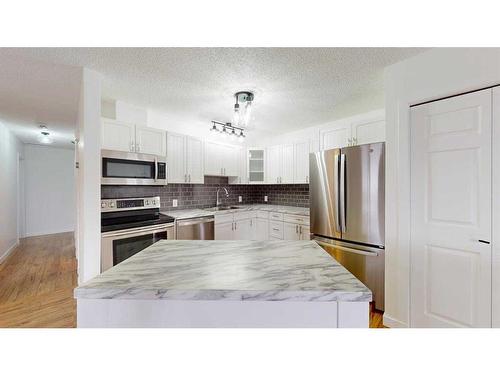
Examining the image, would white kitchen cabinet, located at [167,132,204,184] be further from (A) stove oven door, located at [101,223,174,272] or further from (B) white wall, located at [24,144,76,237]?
(B) white wall, located at [24,144,76,237]

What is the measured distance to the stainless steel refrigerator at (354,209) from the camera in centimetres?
218

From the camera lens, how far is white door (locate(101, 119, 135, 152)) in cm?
234

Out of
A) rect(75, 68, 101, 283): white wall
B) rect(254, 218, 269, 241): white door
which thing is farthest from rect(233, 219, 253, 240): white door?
rect(75, 68, 101, 283): white wall

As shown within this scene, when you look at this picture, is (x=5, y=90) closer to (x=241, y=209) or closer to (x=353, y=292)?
(x=241, y=209)

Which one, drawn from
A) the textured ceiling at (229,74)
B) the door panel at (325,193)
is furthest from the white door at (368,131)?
the door panel at (325,193)

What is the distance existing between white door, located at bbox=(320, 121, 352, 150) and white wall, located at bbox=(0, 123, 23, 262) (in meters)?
5.04

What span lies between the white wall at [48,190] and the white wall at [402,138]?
724 cm

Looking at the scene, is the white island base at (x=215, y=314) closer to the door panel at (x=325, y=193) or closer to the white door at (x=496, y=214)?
the white door at (x=496, y=214)

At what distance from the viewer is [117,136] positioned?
2.42m

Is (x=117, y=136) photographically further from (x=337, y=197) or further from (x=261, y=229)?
(x=261, y=229)

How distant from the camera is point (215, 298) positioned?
775mm

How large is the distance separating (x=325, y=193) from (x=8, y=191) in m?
5.38

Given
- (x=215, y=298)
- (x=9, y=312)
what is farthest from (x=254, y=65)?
(x=9, y=312)

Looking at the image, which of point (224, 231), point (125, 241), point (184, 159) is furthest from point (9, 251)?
point (224, 231)
